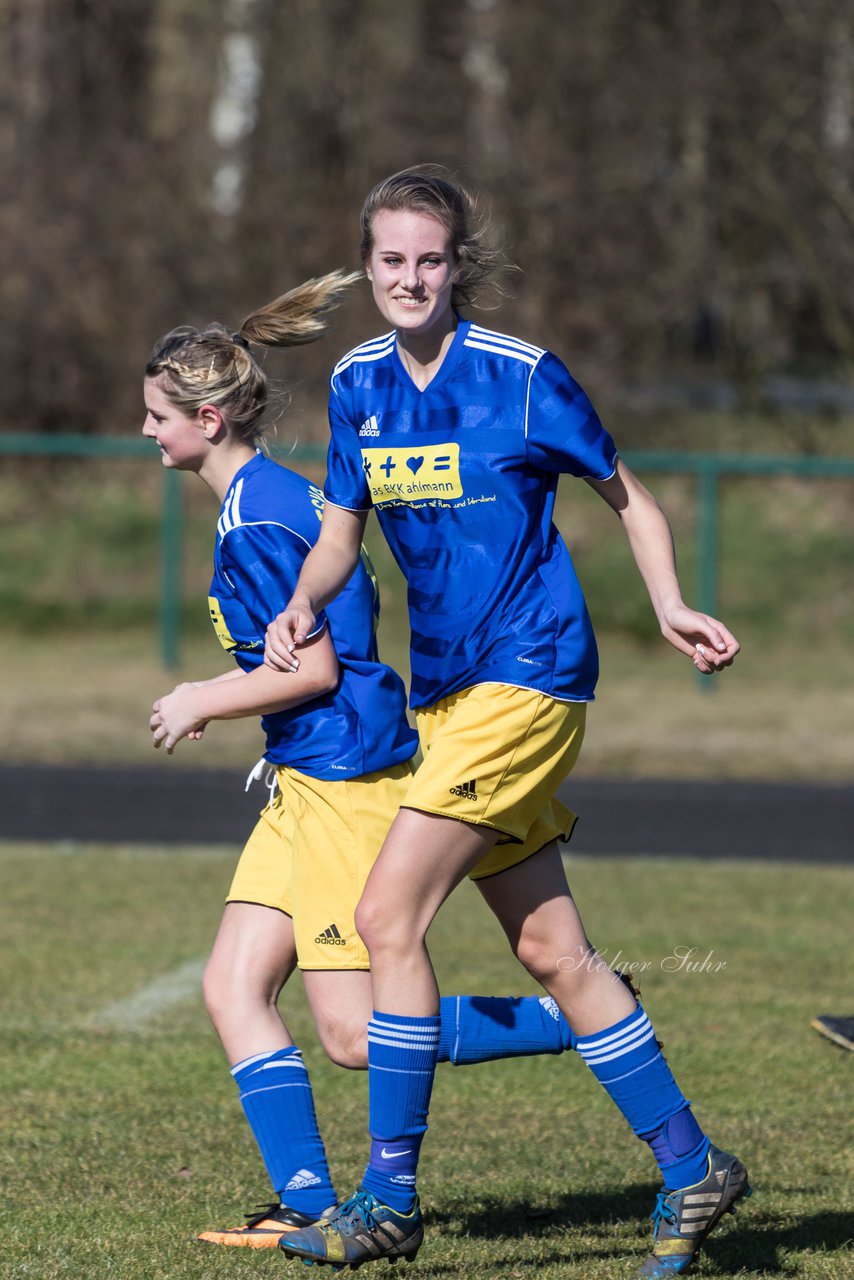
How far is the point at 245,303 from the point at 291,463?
3.99m

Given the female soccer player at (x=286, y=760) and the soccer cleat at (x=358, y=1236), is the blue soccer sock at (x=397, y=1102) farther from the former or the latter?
the female soccer player at (x=286, y=760)

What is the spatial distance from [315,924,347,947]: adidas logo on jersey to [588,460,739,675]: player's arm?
0.93 metres

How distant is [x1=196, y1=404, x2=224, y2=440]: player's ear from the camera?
397 cm

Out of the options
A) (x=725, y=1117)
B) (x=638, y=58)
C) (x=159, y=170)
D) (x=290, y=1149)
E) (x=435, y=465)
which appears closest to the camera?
(x=435, y=465)

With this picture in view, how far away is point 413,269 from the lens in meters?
3.58

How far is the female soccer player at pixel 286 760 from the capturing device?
3.81 metres

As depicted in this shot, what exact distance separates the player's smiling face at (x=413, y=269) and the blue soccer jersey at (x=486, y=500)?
0.10 metres

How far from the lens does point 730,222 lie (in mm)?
18859

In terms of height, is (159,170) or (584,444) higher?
(159,170)

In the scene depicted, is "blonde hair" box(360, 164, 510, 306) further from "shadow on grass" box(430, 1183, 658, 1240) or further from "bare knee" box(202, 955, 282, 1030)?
"shadow on grass" box(430, 1183, 658, 1240)

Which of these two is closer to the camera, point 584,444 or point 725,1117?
point 584,444

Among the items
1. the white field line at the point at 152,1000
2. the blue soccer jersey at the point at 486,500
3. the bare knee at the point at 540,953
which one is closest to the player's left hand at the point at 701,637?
the blue soccer jersey at the point at 486,500

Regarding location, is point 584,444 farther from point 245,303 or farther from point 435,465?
point 245,303

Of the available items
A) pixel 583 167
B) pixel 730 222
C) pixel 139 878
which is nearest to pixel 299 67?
pixel 583 167
